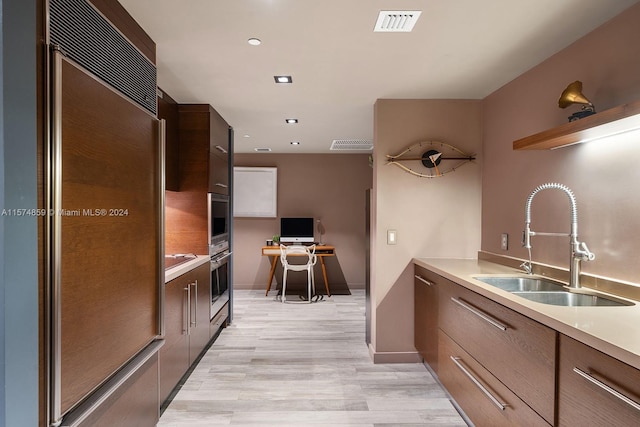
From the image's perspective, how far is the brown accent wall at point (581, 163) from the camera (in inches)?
68.0

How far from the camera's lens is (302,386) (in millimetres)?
2695

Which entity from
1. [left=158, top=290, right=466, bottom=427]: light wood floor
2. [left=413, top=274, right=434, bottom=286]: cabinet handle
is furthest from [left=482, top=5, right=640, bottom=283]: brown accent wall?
[left=158, top=290, right=466, bottom=427]: light wood floor

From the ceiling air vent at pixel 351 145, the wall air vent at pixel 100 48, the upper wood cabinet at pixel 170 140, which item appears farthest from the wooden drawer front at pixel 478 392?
the ceiling air vent at pixel 351 145

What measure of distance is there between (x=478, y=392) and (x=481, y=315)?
0.42 metres

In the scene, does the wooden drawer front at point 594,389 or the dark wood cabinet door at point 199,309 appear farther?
the dark wood cabinet door at point 199,309

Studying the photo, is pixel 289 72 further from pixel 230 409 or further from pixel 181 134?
pixel 230 409

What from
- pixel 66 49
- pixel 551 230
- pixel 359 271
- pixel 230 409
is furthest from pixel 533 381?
pixel 359 271

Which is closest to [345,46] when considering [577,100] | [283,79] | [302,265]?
[283,79]

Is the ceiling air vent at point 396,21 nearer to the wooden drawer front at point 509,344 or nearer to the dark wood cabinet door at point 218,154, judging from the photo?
the wooden drawer front at point 509,344

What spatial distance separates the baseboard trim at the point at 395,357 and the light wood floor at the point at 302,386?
6cm

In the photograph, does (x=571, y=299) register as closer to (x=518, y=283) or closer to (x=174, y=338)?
(x=518, y=283)

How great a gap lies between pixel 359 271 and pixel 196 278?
12.4 ft

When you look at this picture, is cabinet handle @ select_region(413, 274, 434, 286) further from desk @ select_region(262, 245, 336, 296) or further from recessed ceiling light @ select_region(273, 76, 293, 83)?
desk @ select_region(262, 245, 336, 296)

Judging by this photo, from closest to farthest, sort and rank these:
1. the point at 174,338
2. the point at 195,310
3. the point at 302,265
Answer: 1. the point at 174,338
2. the point at 195,310
3. the point at 302,265
